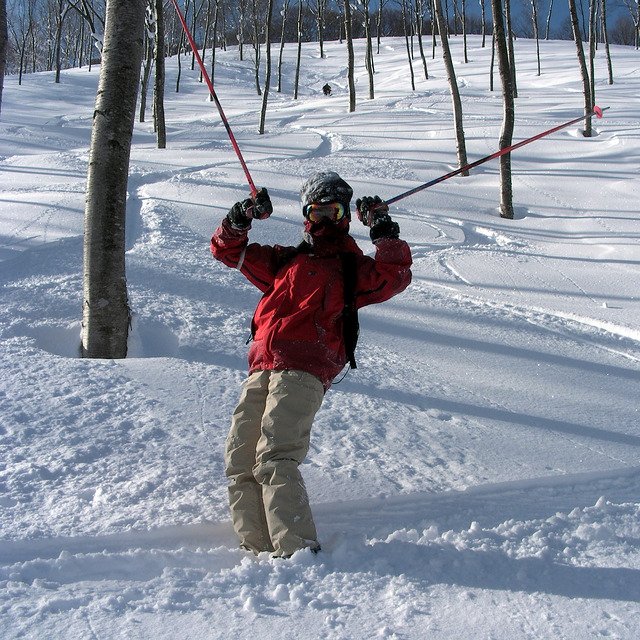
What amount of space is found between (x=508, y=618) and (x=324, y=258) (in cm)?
151

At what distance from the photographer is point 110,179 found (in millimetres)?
3701

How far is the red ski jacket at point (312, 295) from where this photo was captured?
93.5 inches

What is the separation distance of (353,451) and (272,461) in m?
0.66

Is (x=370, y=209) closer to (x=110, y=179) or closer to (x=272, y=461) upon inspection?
(x=272, y=461)

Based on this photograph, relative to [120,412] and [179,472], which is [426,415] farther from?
[120,412]

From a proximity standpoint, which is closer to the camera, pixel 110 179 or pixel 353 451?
pixel 353 451

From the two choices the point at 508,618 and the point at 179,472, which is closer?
the point at 508,618

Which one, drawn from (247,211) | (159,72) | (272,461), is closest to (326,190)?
(247,211)

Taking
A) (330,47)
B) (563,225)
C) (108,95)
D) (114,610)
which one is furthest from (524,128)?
(330,47)

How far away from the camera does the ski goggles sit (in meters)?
2.55

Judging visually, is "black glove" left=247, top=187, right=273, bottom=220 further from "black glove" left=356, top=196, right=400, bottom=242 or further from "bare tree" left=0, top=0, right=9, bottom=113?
"bare tree" left=0, top=0, right=9, bottom=113

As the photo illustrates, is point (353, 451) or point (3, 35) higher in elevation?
point (3, 35)

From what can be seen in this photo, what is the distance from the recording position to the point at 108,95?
12.0 ft

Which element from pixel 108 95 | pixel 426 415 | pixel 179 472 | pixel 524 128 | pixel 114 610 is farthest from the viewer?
pixel 524 128
